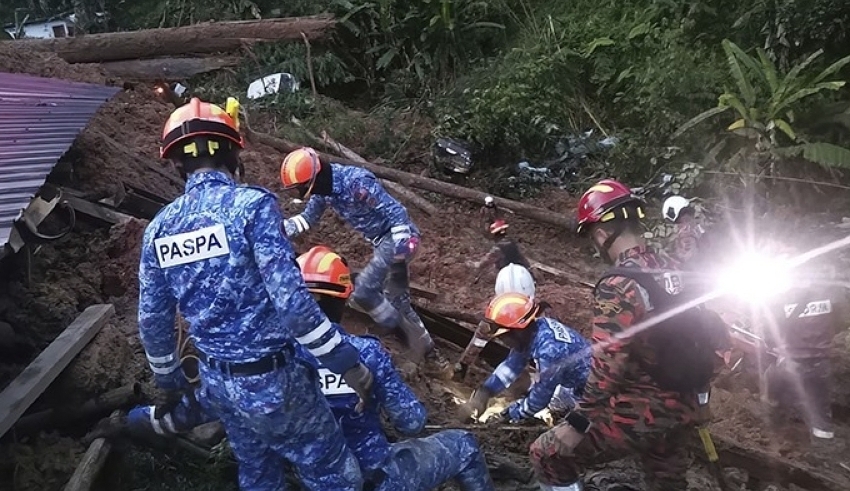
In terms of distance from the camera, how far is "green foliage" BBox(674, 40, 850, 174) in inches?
382

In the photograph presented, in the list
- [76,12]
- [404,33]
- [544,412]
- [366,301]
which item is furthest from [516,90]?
[76,12]

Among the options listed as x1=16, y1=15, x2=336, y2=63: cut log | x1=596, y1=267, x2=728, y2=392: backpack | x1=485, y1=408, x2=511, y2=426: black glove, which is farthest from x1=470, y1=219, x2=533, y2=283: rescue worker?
x1=16, y1=15, x2=336, y2=63: cut log

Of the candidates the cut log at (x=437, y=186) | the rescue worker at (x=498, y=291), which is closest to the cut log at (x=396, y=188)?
the cut log at (x=437, y=186)

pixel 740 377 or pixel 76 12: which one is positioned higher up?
pixel 76 12

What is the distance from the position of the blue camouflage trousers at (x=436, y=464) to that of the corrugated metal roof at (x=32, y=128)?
7.42 feet

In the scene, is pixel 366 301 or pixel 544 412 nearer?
pixel 544 412

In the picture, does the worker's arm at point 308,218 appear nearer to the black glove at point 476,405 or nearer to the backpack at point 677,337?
the black glove at point 476,405

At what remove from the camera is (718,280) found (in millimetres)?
5762

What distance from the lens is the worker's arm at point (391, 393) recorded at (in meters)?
4.17

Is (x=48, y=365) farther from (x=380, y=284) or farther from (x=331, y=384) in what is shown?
(x=380, y=284)

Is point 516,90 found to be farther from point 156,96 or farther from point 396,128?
point 156,96

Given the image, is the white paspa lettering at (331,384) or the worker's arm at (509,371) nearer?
the white paspa lettering at (331,384)

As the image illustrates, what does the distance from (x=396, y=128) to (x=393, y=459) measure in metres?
9.25

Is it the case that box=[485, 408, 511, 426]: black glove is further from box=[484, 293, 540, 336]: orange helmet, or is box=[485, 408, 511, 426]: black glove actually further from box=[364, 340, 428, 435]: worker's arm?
box=[364, 340, 428, 435]: worker's arm
